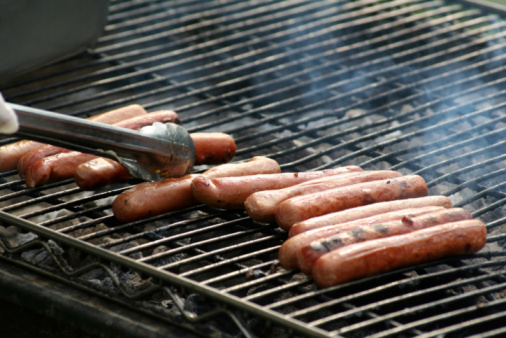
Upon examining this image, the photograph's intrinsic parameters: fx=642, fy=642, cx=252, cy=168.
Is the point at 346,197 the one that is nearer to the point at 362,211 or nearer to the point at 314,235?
the point at 362,211

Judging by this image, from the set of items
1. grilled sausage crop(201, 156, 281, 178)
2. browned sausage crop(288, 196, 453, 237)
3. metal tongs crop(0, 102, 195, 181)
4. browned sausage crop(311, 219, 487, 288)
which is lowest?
browned sausage crop(311, 219, 487, 288)

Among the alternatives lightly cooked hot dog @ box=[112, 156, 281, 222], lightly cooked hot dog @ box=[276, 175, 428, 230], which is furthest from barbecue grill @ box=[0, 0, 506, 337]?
lightly cooked hot dog @ box=[276, 175, 428, 230]

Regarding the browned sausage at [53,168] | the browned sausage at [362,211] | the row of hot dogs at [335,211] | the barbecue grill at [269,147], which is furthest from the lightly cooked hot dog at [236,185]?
the browned sausage at [53,168]

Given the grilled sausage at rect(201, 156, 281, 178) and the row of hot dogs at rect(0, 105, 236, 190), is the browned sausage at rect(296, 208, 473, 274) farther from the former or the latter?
the row of hot dogs at rect(0, 105, 236, 190)

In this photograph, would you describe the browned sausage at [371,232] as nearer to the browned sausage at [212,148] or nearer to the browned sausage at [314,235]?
the browned sausage at [314,235]

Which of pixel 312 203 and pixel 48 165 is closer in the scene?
pixel 312 203

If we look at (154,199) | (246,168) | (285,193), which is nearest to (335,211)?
(285,193)
